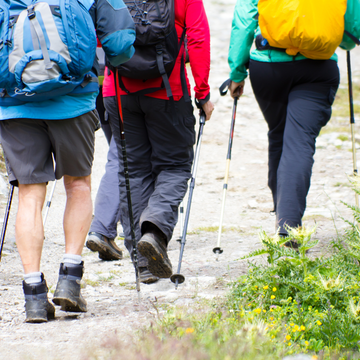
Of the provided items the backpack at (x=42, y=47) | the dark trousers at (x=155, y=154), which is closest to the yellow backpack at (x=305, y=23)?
the dark trousers at (x=155, y=154)

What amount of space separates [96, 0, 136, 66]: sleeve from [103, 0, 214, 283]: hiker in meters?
0.47

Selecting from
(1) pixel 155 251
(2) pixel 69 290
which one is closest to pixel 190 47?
(1) pixel 155 251

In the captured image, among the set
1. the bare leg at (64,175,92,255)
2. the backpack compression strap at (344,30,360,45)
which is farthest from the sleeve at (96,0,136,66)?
the backpack compression strap at (344,30,360,45)

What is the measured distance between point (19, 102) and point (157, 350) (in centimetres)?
160

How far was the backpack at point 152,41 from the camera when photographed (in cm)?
315

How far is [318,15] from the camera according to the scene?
328 cm

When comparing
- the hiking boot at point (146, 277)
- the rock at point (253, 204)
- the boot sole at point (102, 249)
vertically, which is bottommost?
the rock at point (253, 204)

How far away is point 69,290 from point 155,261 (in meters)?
0.74

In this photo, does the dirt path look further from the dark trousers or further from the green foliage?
the dark trousers

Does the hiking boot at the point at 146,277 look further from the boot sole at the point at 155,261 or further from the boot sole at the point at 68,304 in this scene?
the boot sole at the point at 68,304

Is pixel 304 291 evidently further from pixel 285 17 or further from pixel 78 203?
pixel 285 17

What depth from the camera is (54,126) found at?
8.54ft

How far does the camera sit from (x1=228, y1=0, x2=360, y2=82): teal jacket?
11.4ft

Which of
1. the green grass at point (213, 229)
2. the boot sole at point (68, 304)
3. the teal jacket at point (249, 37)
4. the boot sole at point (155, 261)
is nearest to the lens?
the boot sole at point (68, 304)
